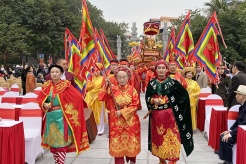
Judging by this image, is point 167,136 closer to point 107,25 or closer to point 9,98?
point 9,98

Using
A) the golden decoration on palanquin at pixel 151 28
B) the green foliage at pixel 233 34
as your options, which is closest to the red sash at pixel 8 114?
the golden decoration on palanquin at pixel 151 28

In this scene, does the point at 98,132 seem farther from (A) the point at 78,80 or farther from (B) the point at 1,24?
(B) the point at 1,24

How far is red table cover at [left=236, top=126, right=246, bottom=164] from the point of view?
3859mm

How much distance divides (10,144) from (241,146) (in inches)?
113

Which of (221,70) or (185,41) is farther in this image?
(185,41)

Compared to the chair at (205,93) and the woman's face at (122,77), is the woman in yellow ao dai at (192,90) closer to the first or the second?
the chair at (205,93)

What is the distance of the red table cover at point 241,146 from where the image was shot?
3.86m

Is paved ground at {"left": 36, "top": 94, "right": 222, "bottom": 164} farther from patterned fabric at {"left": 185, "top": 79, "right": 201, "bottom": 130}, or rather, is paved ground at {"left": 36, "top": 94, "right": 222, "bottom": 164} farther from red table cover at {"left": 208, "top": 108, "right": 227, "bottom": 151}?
patterned fabric at {"left": 185, "top": 79, "right": 201, "bottom": 130}

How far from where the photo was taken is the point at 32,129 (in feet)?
17.9

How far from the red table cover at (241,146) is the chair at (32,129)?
9.79 ft

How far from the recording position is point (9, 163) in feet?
14.0

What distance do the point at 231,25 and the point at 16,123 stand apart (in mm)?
22500

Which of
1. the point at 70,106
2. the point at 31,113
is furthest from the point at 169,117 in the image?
the point at 31,113

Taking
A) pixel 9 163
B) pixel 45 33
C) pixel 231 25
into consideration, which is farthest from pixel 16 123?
pixel 45 33
